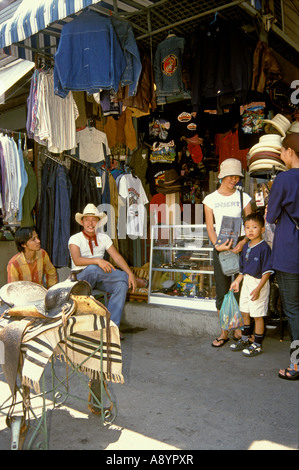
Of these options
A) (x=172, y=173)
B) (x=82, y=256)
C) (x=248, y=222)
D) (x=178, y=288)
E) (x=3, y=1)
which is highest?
(x=3, y=1)

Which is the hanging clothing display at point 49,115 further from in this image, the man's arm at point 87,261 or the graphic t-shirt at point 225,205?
the graphic t-shirt at point 225,205

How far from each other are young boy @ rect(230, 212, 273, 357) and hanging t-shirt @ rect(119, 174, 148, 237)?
104 inches

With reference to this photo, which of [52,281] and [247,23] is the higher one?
[247,23]

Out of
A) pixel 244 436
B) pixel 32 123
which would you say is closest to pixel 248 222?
pixel 244 436

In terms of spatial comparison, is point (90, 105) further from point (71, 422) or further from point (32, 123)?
point (71, 422)

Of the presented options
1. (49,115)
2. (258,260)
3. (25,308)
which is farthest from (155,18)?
(25,308)

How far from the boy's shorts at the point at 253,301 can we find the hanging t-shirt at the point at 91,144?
333 centimetres

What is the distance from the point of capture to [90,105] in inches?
259

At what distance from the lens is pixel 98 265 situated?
4.84 m

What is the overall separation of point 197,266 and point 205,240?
0.39 meters

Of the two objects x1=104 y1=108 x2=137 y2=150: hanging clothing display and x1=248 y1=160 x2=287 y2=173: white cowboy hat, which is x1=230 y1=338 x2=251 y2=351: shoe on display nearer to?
x1=248 y1=160 x2=287 y2=173: white cowboy hat

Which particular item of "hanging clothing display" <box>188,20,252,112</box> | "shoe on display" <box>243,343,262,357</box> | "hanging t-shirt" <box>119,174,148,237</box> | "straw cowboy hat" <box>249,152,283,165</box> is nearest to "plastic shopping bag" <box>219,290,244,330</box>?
"shoe on display" <box>243,343,262,357</box>

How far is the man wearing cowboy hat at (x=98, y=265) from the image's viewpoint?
15.1 feet

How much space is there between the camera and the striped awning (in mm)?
4160
